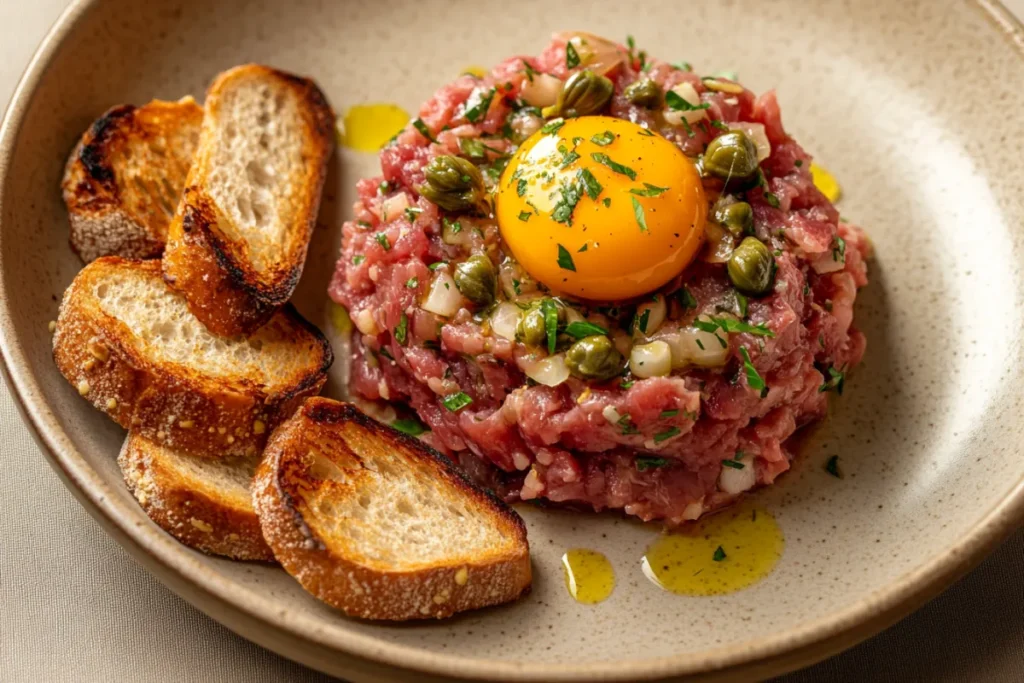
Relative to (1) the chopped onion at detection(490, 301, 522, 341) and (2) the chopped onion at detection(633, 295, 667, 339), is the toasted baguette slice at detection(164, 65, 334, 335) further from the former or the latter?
(2) the chopped onion at detection(633, 295, 667, 339)

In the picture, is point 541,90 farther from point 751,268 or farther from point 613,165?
point 751,268

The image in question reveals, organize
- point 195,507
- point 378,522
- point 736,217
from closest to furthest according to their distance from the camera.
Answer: point 195,507
point 378,522
point 736,217

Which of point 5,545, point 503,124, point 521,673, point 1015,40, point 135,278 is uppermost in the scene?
point 1015,40

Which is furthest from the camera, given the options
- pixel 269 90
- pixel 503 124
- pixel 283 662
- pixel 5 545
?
pixel 269 90

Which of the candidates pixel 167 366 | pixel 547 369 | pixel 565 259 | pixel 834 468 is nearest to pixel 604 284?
A: pixel 565 259

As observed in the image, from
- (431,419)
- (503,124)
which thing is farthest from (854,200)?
(431,419)

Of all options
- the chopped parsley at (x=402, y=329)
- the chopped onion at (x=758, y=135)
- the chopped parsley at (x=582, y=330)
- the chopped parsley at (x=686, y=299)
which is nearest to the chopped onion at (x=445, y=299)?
the chopped parsley at (x=402, y=329)

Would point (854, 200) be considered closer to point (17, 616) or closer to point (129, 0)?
point (129, 0)
